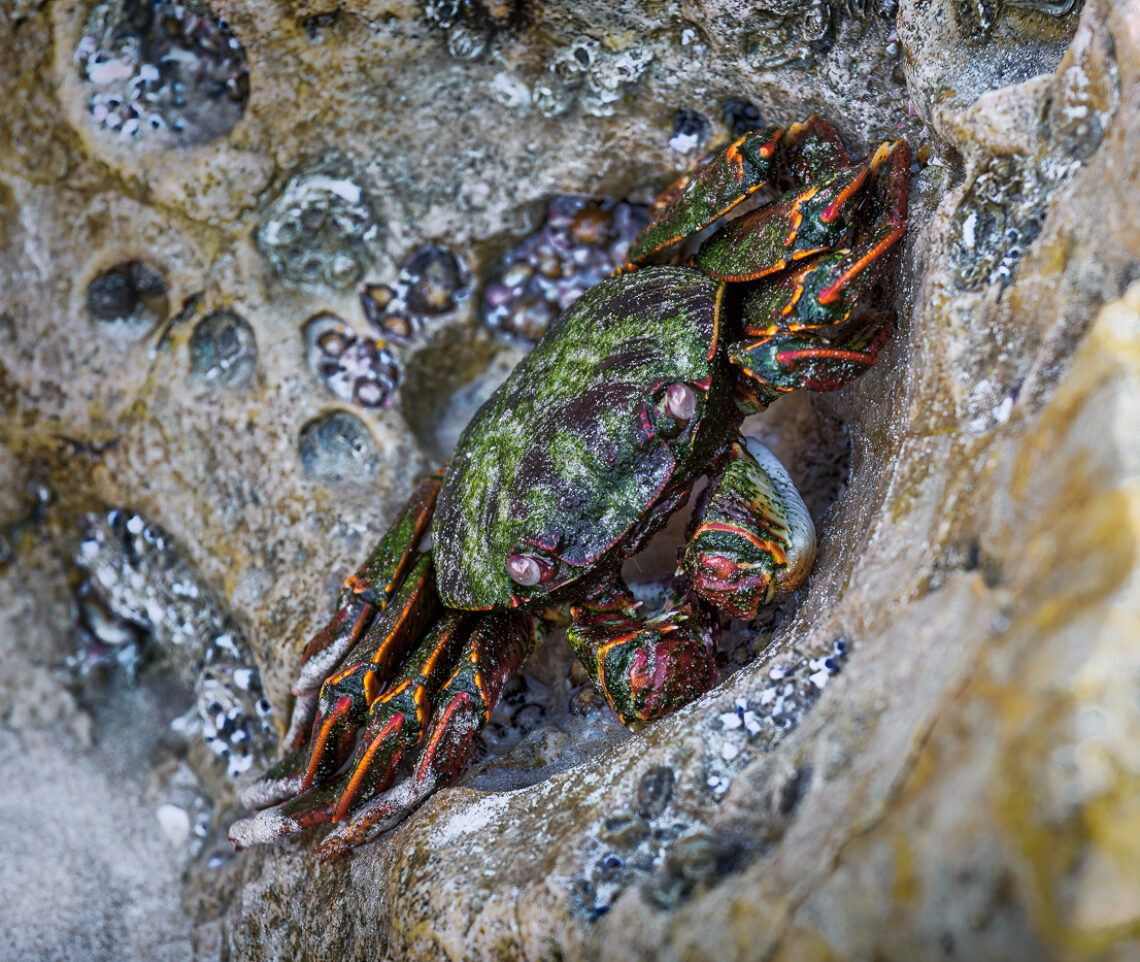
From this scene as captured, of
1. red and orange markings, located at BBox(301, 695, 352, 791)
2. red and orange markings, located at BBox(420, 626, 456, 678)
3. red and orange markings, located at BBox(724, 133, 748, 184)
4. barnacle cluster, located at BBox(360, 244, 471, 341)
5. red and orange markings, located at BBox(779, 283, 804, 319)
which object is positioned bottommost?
red and orange markings, located at BBox(301, 695, 352, 791)

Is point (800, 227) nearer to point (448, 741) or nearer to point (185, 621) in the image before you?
point (448, 741)

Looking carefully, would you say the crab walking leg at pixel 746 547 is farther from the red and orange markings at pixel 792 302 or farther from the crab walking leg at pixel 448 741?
the crab walking leg at pixel 448 741

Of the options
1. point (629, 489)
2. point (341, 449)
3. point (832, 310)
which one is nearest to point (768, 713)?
point (629, 489)

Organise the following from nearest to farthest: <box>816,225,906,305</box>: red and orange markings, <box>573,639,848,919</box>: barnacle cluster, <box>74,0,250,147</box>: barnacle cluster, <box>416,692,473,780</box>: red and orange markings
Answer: <box>573,639,848,919</box>: barnacle cluster → <box>816,225,906,305</box>: red and orange markings → <box>416,692,473,780</box>: red and orange markings → <box>74,0,250,147</box>: barnacle cluster

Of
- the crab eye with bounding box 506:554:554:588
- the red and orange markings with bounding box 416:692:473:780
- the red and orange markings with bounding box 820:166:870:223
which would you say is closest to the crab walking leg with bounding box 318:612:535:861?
the red and orange markings with bounding box 416:692:473:780

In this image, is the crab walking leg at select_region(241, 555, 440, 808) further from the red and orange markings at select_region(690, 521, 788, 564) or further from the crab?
the red and orange markings at select_region(690, 521, 788, 564)

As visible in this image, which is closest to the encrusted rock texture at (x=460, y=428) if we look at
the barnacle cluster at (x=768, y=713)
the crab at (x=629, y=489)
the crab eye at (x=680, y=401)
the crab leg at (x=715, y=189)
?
the barnacle cluster at (x=768, y=713)

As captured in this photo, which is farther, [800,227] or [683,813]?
[800,227]
